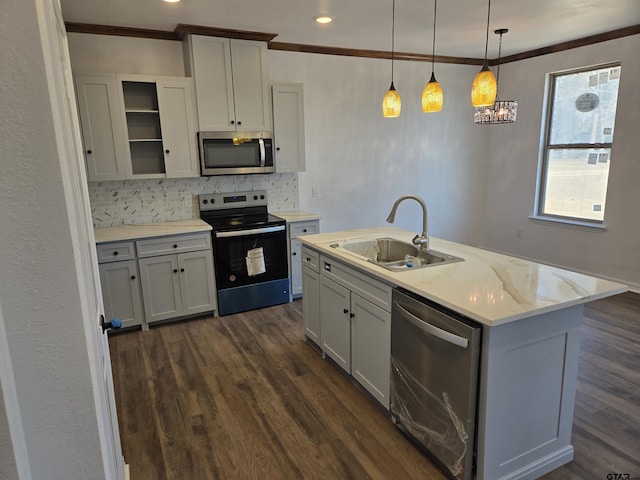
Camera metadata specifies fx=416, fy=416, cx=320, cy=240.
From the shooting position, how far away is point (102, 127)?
345 cm

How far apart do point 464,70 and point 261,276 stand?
3742 millimetres

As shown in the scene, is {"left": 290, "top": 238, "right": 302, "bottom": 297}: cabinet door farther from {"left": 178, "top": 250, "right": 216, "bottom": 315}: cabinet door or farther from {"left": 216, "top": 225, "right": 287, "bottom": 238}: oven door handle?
{"left": 178, "top": 250, "right": 216, "bottom": 315}: cabinet door

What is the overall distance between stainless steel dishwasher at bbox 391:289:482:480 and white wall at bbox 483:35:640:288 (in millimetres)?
3539

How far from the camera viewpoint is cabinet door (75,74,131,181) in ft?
11.0

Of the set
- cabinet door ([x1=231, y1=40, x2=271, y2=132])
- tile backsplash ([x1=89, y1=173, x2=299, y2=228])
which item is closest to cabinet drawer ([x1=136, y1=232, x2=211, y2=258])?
tile backsplash ([x1=89, y1=173, x2=299, y2=228])

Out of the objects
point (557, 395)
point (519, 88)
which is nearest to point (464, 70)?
point (519, 88)

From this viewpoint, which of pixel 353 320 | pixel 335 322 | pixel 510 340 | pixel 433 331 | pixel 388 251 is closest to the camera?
pixel 510 340

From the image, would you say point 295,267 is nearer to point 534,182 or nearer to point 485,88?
point 485,88

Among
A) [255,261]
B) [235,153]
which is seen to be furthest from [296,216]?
[235,153]

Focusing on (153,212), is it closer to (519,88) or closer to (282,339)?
(282,339)

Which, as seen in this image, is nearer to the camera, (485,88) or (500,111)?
(485,88)

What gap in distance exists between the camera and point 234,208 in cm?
429

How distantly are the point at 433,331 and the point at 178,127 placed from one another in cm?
293

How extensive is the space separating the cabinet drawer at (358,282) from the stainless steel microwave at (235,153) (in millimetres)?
1544
